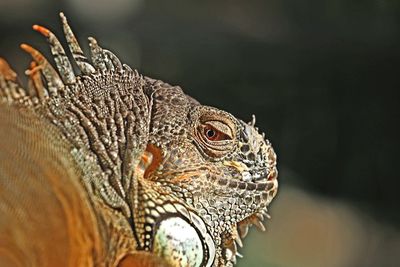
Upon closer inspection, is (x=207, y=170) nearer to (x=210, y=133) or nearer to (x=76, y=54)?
(x=210, y=133)

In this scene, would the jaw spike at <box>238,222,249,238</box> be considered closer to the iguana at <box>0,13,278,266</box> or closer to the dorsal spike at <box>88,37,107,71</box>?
the iguana at <box>0,13,278,266</box>

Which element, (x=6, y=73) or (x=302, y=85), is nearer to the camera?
(x=6, y=73)

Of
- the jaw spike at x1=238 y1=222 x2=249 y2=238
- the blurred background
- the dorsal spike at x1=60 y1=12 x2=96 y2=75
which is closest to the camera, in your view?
the dorsal spike at x1=60 y1=12 x2=96 y2=75

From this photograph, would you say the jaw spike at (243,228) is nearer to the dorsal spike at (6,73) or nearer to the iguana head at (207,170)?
the iguana head at (207,170)

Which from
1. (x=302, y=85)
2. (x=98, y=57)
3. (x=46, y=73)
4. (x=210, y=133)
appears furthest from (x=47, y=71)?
(x=302, y=85)

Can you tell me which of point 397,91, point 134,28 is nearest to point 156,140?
point 134,28

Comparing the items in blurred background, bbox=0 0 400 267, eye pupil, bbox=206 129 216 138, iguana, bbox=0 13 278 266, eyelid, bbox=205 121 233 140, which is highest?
blurred background, bbox=0 0 400 267

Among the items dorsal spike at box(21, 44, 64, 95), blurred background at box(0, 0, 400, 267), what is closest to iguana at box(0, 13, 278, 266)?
dorsal spike at box(21, 44, 64, 95)

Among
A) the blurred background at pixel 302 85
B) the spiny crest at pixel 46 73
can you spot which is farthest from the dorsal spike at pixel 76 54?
the blurred background at pixel 302 85
